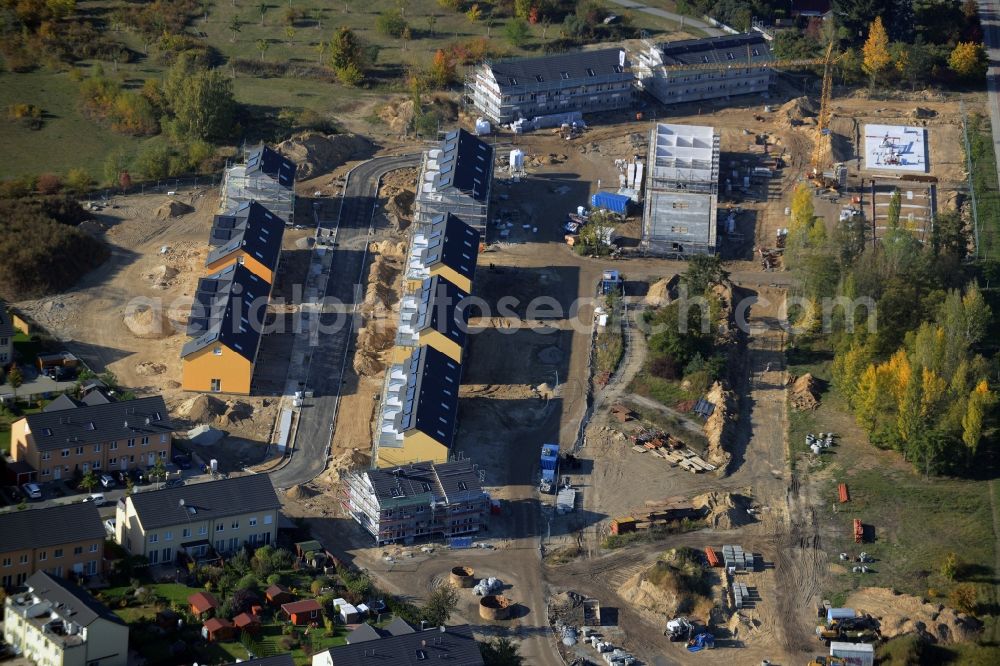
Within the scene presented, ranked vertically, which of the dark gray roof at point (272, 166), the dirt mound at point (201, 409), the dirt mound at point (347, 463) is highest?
the dark gray roof at point (272, 166)

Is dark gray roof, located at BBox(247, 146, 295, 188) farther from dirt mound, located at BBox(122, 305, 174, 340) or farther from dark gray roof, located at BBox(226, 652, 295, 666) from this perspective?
dark gray roof, located at BBox(226, 652, 295, 666)

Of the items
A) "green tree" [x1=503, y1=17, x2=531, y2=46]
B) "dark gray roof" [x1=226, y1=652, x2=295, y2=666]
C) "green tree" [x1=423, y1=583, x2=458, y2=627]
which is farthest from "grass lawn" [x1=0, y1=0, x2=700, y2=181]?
"dark gray roof" [x1=226, y1=652, x2=295, y2=666]

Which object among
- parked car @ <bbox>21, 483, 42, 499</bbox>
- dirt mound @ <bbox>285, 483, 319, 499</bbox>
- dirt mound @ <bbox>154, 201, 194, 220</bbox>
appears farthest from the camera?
dirt mound @ <bbox>154, 201, 194, 220</bbox>

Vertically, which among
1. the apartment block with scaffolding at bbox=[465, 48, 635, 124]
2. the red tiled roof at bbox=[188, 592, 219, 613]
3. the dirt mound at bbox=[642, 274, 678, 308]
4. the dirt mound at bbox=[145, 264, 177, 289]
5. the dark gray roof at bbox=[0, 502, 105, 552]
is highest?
the apartment block with scaffolding at bbox=[465, 48, 635, 124]

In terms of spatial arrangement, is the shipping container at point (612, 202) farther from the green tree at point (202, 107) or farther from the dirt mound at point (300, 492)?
the dirt mound at point (300, 492)

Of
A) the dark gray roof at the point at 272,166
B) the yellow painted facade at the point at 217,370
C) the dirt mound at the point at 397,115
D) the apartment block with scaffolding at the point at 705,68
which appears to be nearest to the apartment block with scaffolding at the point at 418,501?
the yellow painted facade at the point at 217,370

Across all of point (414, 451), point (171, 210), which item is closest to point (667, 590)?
point (414, 451)
